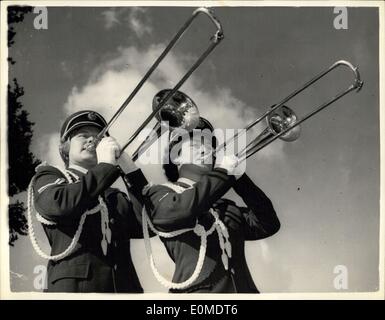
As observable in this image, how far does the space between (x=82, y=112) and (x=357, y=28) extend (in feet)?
5.72

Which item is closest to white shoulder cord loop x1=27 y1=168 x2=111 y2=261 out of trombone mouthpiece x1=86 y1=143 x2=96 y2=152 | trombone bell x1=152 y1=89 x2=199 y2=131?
trombone mouthpiece x1=86 y1=143 x2=96 y2=152

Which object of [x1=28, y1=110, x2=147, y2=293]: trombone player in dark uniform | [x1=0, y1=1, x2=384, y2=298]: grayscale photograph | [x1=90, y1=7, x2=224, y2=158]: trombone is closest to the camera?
[x1=90, y1=7, x2=224, y2=158]: trombone

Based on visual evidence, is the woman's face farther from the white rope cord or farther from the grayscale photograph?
the white rope cord

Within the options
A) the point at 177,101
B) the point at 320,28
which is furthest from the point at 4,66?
the point at 320,28

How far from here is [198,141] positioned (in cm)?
504

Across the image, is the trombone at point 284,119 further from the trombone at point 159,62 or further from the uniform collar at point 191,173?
the trombone at point 159,62

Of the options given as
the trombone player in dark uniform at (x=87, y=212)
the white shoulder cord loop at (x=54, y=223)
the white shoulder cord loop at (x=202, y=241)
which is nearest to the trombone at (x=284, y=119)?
the white shoulder cord loop at (x=202, y=241)

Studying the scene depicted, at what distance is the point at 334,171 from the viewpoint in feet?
16.8

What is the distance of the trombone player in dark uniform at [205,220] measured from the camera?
4.81m

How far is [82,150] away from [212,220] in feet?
2.85

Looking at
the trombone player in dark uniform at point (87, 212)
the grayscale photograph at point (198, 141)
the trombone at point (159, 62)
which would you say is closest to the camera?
the trombone at point (159, 62)

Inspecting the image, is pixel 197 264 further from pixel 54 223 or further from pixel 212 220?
pixel 54 223

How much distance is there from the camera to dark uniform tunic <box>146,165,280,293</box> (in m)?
4.80
